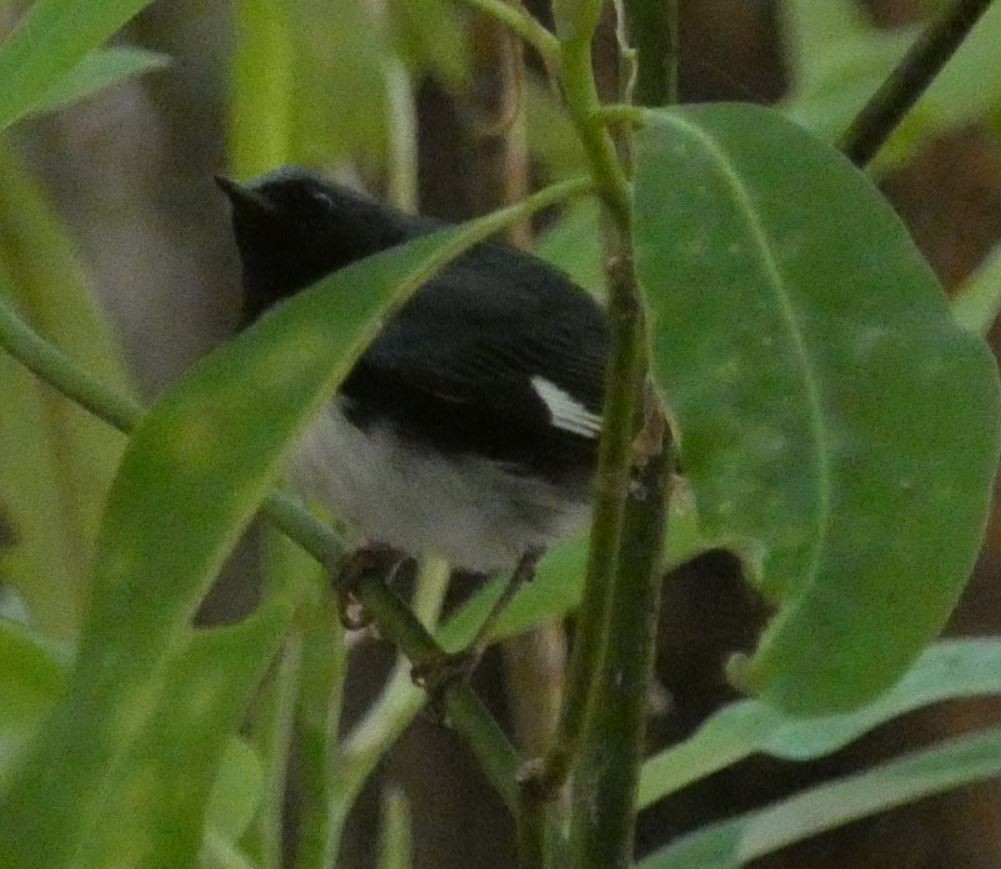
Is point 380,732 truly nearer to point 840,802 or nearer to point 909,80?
point 840,802

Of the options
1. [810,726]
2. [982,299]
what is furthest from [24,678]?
[982,299]

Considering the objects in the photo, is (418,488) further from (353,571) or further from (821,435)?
(821,435)

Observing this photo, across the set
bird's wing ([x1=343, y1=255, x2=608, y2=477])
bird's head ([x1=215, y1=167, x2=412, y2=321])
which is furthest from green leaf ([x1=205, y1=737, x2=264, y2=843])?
bird's head ([x1=215, y1=167, x2=412, y2=321])

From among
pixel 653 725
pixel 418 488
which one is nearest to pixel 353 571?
pixel 418 488

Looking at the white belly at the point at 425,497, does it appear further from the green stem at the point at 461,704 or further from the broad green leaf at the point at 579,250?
the green stem at the point at 461,704

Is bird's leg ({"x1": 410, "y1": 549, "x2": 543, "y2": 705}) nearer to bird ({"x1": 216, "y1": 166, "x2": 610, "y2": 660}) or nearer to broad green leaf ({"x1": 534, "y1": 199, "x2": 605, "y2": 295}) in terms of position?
bird ({"x1": 216, "y1": 166, "x2": 610, "y2": 660})

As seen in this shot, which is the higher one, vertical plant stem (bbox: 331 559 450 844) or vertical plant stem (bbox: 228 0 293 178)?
vertical plant stem (bbox: 228 0 293 178)
